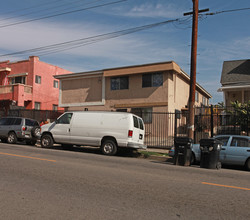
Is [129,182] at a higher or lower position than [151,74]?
lower

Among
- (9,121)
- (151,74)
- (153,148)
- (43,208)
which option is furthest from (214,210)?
(151,74)

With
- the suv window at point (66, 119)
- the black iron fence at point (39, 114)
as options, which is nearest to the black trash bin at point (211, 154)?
the suv window at point (66, 119)

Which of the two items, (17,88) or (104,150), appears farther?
(17,88)

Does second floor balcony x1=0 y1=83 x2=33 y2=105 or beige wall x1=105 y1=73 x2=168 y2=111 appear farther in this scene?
second floor balcony x1=0 y1=83 x2=33 y2=105

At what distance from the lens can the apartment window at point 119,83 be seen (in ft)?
79.0

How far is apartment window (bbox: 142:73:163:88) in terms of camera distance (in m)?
22.4

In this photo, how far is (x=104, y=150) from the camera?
13.3m

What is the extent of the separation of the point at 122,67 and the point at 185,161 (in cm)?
1376

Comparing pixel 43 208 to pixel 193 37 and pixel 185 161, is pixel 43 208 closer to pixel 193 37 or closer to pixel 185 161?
pixel 185 161

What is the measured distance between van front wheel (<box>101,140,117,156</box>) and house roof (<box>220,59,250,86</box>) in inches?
552

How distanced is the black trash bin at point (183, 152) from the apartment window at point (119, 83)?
13.1 metres

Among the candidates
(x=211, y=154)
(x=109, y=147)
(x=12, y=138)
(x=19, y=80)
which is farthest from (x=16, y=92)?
(x=211, y=154)

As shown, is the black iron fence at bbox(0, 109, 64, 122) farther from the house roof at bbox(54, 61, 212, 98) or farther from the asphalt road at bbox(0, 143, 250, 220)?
the asphalt road at bbox(0, 143, 250, 220)

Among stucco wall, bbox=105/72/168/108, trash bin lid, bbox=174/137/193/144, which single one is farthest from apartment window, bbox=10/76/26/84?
trash bin lid, bbox=174/137/193/144
